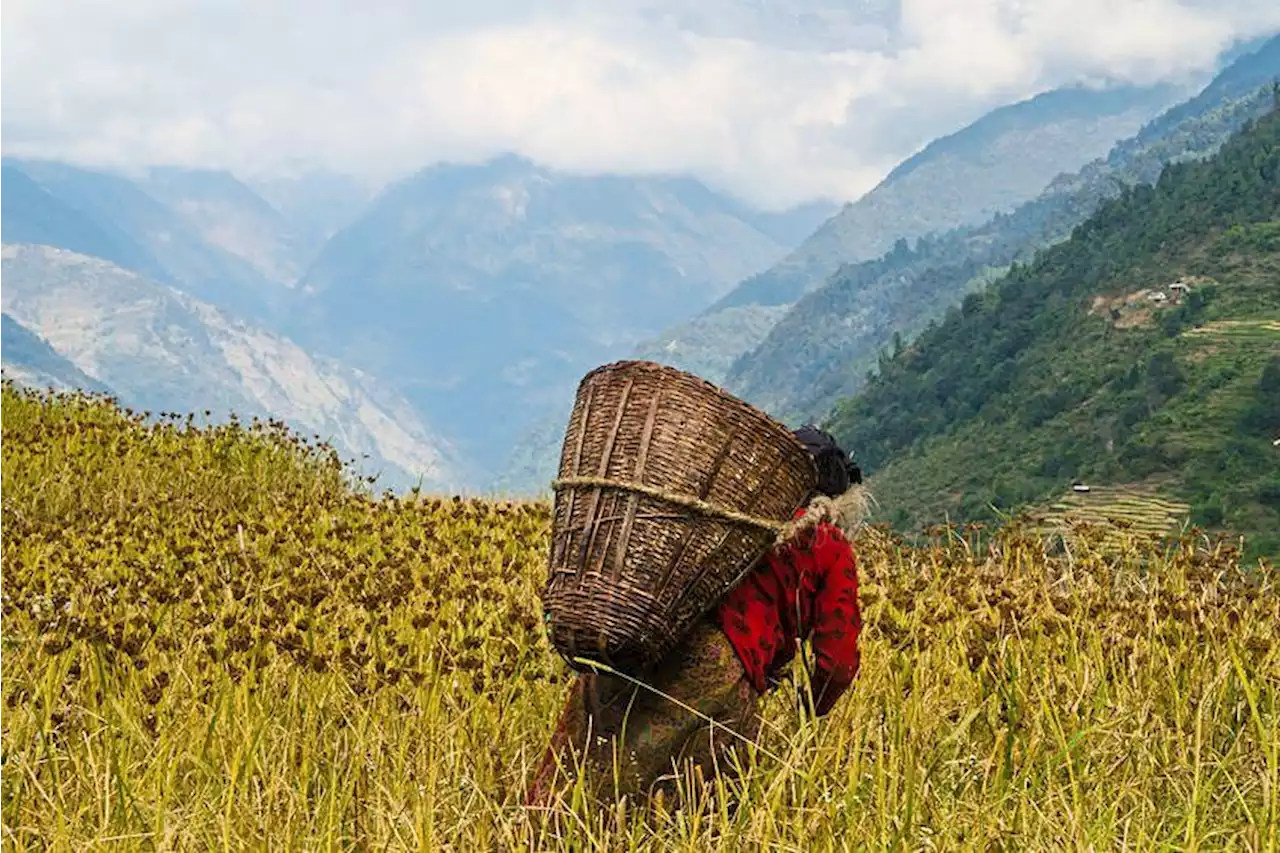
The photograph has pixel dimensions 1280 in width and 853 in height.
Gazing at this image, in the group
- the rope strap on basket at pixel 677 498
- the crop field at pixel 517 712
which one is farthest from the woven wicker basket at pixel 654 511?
the crop field at pixel 517 712

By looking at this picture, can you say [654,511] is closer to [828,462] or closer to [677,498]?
[677,498]

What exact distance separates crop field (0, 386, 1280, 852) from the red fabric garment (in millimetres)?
234

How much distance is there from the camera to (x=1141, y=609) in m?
5.80

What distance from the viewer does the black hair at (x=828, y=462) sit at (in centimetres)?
375

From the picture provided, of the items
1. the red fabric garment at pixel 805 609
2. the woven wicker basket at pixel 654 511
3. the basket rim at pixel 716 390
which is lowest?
the red fabric garment at pixel 805 609

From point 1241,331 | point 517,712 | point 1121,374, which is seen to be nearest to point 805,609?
point 517,712

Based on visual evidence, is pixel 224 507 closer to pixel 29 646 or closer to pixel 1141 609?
pixel 29 646

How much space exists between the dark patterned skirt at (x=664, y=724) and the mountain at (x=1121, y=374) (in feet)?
227

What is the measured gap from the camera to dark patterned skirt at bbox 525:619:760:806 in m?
3.74

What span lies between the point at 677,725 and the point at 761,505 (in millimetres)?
738

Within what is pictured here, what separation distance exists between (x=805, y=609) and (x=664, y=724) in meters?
0.57

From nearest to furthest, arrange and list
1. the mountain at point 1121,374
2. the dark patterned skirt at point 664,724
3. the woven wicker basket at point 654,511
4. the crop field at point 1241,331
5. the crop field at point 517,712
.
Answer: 1. the woven wicker basket at point 654,511
2. the crop field at point 517,712
3. the dark patterned skirt at point 664,724
4. the mountain at point 1121,374
5. the crop field at point 1241,331

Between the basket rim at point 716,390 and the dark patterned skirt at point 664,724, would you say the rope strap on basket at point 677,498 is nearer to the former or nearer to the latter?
Answer: the basket rim at point 716,390

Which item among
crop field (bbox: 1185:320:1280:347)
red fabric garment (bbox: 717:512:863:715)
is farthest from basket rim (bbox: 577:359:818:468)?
crop field (bbox: 1185:320:1280:347)
